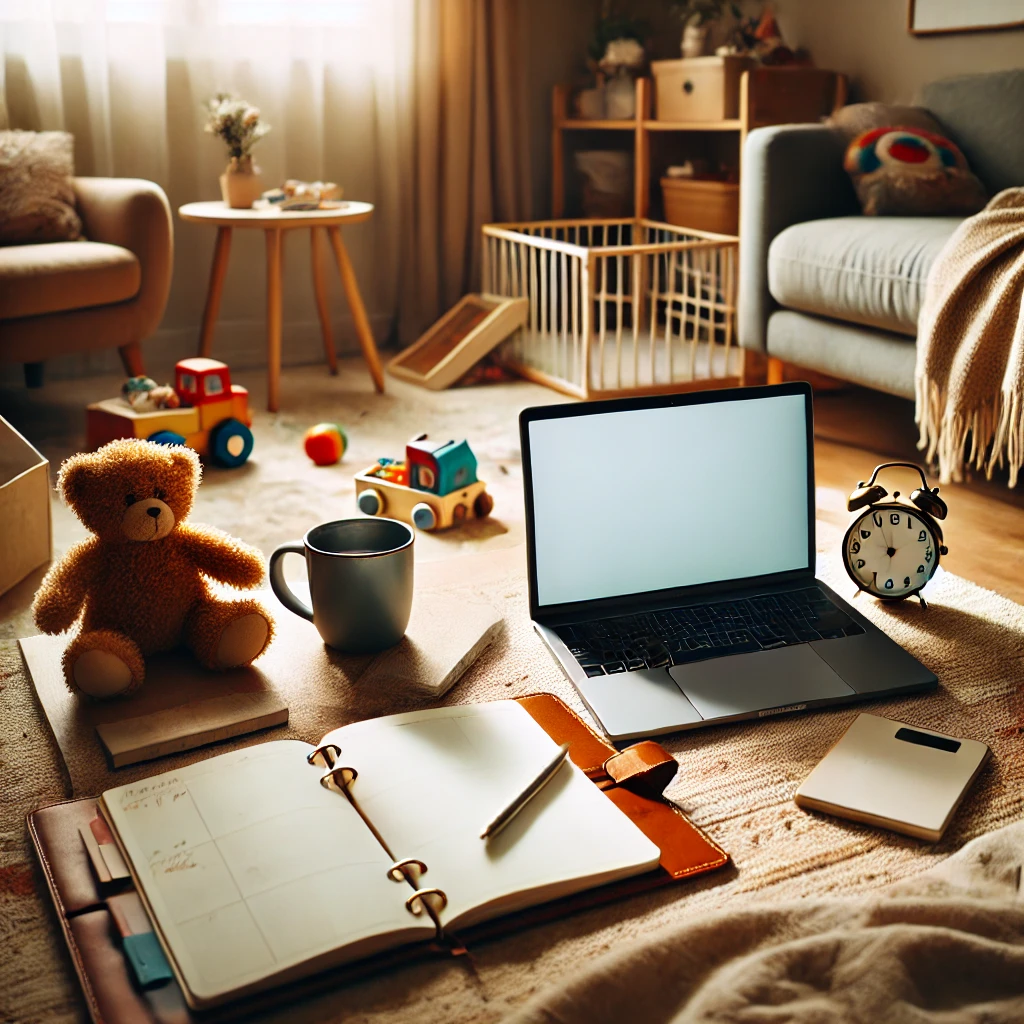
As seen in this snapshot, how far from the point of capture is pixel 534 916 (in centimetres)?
80

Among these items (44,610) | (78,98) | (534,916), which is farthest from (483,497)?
(78,98)

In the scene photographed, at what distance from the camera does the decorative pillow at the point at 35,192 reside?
105 inches

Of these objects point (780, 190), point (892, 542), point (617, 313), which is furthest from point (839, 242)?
point (892, 542)

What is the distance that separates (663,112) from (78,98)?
65.5 inches

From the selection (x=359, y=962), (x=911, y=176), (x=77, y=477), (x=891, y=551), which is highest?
(x=911, y=176)

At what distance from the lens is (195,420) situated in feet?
7.60

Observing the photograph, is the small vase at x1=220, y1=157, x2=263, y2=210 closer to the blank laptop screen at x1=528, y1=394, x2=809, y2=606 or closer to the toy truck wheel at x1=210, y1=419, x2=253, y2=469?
the toy truck wheel at x1=210, y1=419, x2=253, y2=469

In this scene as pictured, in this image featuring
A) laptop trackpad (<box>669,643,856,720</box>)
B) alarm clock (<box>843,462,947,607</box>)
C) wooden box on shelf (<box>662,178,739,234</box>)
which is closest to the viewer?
laptop trackpad (<box>669,643,856,720</box>)

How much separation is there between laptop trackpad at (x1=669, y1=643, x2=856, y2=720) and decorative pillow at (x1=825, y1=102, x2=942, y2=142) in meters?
1.79

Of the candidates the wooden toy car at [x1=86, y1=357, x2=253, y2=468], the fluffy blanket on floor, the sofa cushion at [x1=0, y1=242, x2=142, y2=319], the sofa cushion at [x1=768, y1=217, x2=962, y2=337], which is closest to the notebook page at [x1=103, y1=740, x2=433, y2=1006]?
the fluffy blanket on floor

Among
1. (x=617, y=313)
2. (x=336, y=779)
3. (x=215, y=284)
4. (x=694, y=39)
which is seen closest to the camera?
(x=336, y=779)

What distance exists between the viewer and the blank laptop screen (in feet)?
3.85

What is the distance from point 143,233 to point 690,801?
2.17 metres

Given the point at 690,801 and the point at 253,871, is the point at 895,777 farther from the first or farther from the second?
the point at 253,871
